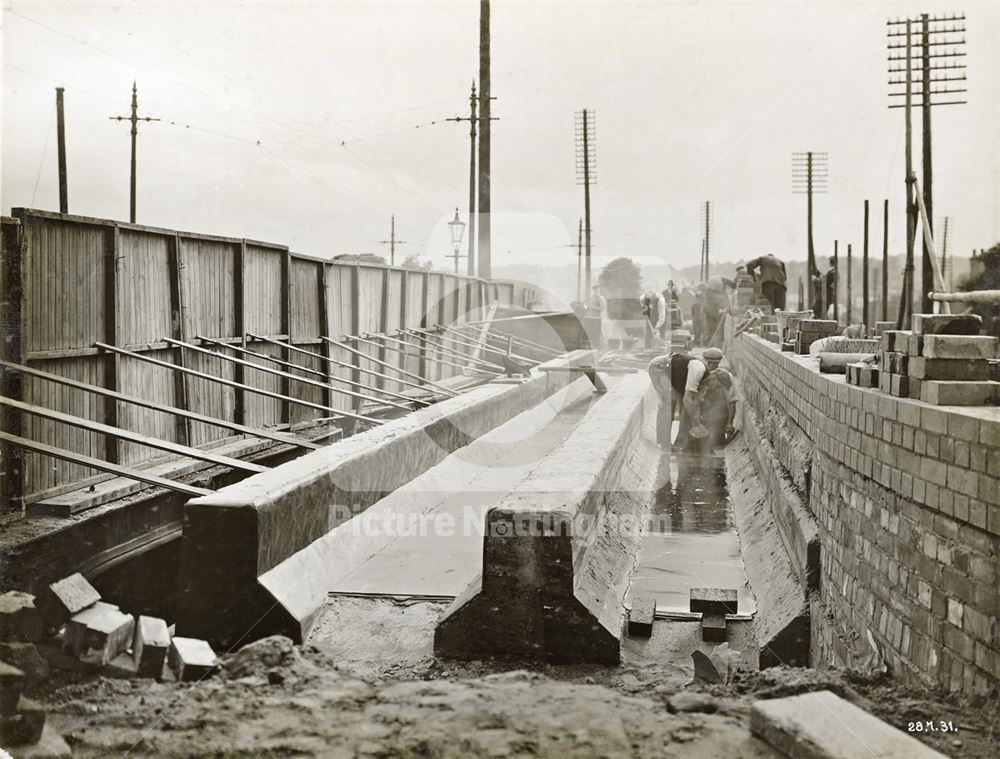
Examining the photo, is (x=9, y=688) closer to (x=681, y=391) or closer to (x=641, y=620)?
(x=641, y=620)

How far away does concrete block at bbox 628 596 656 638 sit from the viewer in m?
6.88

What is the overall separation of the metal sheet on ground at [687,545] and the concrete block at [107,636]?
4.13 metres

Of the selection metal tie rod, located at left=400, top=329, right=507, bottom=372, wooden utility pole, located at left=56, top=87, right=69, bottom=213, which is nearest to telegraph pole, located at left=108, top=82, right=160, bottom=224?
wooden utility pole, located at left=56, top=87, right=69, bottom=213

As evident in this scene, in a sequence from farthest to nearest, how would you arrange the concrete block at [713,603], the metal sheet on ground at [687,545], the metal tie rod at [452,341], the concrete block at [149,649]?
1. the metal tie rod at [452,341]
2. the metal sheet on ground at [687,545]
3. the concrete block at [713,603]
4. the concrete block at [149,649]

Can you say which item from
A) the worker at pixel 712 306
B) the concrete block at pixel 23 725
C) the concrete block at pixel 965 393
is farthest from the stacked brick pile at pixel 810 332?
the worker at pixel 712 306

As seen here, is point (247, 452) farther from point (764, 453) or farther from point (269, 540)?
point (764, 453)

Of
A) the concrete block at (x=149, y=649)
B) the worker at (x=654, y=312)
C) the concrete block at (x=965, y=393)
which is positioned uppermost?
the worker at (x=654, y=312)

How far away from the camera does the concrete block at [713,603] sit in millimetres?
7219

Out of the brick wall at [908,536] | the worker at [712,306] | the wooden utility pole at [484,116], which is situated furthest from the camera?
the worker at [712,306]

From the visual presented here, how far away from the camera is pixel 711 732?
4215mm

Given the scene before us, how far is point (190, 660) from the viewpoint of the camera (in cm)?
461

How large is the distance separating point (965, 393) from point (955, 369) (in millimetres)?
189

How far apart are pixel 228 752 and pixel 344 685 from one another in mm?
847

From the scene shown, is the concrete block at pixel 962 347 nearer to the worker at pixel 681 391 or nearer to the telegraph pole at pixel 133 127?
the worker at pixel 681 391
